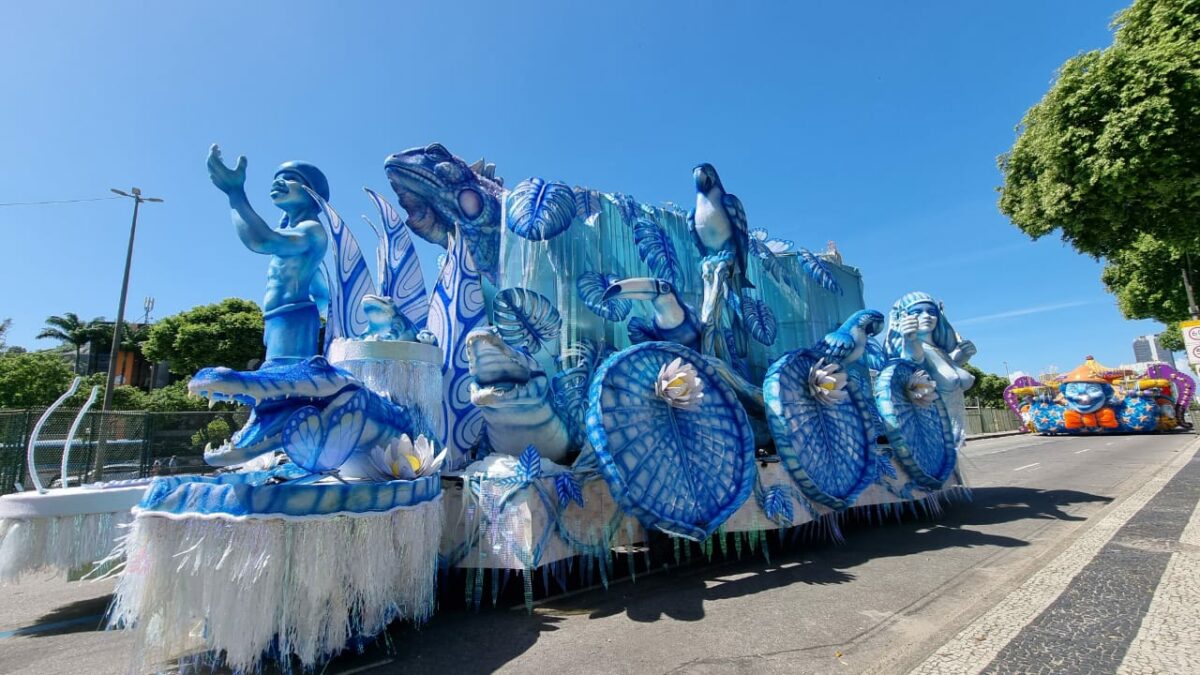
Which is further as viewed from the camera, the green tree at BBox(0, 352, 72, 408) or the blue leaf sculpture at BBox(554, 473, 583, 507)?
the green tree at BBox(0, 352, 72, 408)

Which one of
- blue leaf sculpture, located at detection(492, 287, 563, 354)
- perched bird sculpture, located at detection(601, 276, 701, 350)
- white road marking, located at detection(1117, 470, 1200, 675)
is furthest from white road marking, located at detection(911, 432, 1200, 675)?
blue leaf sculpture, located at detection(492, 287, 563, 354)

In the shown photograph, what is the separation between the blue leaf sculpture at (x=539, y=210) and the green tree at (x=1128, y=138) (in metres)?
5.78

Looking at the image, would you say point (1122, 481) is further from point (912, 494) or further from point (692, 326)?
point (692, 326)

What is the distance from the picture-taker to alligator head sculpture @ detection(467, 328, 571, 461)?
4465 mm

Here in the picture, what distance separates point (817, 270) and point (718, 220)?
293 cm

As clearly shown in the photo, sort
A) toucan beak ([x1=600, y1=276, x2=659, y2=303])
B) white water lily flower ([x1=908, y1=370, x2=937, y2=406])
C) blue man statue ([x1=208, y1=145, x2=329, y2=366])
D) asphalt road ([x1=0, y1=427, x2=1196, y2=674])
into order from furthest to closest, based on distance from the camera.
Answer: white water lily flower ([x1=908, y1=370, x2=937, y2=406]), toucan beak ([x1=600, y1=276, x2=659, y2=303]), blue man statue ([x1=208, y1=145, x2=329, y2=366]), asphalt road ([x1=0, y1=427, x2=1196, y2=674])

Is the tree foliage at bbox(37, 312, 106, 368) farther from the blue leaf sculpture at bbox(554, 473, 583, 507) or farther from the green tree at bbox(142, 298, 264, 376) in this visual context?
the blue leaf sculpture at bbox(554, 473, 583, 507)

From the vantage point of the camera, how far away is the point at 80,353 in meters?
31.7

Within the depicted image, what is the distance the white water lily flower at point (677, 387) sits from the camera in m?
5.00

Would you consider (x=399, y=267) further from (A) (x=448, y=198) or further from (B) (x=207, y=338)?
(B) (x=207, y=338)

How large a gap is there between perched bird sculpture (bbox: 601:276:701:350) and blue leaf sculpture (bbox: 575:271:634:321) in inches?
7.7

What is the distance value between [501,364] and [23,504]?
3585 mm

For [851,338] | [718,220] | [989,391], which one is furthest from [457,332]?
[989,391]

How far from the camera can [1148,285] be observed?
52.9 feet
